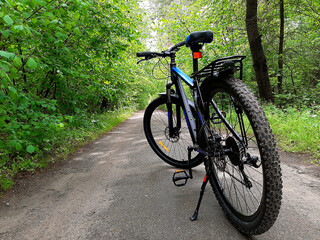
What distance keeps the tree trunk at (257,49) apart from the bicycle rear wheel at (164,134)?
4.47 meters

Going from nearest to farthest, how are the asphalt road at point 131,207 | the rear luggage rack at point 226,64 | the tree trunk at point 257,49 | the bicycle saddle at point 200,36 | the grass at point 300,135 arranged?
the rear luggage rack at point 226,64 < the asphalt road at point 131,207 < the bicycle saddle at point 200,36 < the grass at point 300,135 < the tree trunk at point 257,49

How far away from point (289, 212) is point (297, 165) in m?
1.22

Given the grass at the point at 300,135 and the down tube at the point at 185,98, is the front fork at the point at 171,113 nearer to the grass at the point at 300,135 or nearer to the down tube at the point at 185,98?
the down tube at the point at 185,98

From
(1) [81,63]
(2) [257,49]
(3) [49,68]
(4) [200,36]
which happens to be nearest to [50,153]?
(3) [49,68]

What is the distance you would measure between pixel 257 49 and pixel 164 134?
492 cm

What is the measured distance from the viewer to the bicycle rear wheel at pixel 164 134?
8.57ft

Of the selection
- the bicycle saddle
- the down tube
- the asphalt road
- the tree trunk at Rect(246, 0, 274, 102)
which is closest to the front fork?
the down tube

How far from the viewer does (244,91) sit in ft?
3.95

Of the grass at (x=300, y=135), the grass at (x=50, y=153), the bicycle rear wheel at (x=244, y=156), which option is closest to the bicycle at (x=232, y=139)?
the bicycle rear wheel at (x=244, y=156)

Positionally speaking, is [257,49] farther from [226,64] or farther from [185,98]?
[226,64]

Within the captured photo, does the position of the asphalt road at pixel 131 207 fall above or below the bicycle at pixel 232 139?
below

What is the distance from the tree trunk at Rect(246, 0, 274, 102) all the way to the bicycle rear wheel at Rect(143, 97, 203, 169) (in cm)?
447

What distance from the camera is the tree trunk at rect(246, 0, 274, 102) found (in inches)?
221

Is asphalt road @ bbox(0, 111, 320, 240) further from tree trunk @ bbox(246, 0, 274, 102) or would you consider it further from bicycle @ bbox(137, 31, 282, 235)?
tree trunk @ bbox(246, 0, 274, 102)
